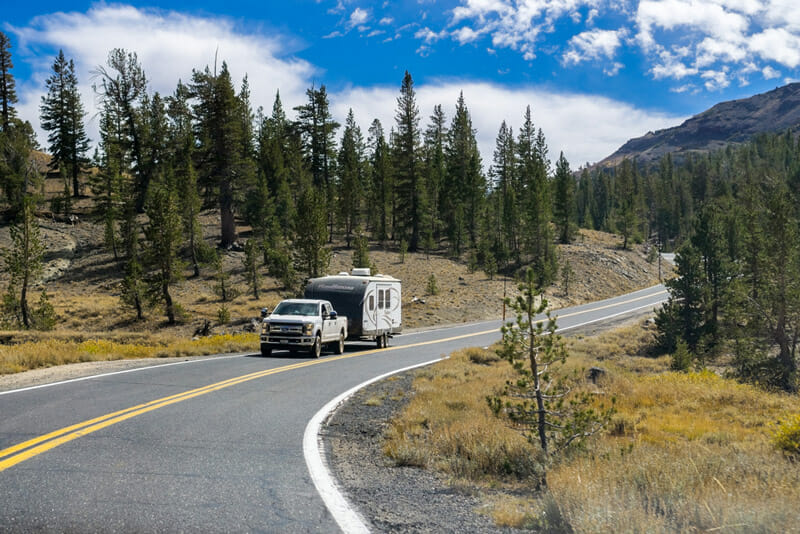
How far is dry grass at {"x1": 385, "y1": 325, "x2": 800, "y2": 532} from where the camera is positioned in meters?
4.16

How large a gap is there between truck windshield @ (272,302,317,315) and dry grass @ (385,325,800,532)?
19.4 feet

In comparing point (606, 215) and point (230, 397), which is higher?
point (606, 215)

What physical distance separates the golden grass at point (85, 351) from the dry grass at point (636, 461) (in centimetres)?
955

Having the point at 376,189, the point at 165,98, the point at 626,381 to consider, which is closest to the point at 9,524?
the point at 626,381

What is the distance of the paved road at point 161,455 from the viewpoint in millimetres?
4184

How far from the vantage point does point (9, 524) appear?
3914 millimetres

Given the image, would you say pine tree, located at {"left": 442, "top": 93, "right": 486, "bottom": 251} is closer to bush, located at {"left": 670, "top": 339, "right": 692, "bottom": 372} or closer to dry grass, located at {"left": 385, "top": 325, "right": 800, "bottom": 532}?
bush, located at {"left": 670, "top": 339, "right": 692, "bottom": 372}

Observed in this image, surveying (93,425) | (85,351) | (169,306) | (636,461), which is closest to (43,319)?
(169,306)

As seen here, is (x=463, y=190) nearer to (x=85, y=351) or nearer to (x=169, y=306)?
(x=169, y=306)

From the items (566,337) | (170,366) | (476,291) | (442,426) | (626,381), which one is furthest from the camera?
(476,291)

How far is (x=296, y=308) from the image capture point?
1889 centimetres

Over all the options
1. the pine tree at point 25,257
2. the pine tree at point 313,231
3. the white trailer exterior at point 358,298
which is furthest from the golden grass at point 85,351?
the pine tree at point 25,257

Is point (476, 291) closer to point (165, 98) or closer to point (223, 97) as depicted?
point (223, 97)

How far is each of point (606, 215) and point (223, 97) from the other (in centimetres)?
10736
